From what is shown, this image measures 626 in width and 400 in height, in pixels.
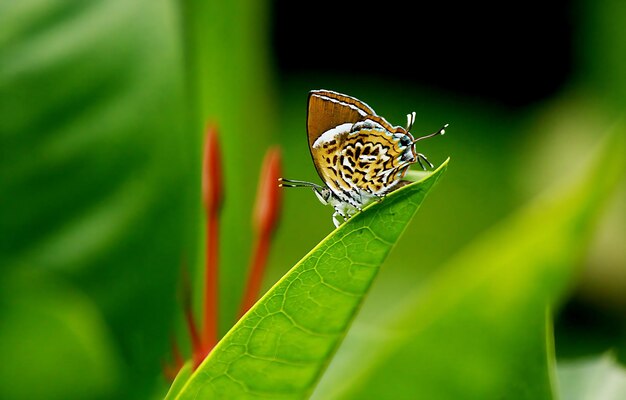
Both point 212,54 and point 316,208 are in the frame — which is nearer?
point 212,54

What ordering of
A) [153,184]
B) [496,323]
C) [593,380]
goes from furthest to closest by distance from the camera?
[153,184], [593,380], [496,323]

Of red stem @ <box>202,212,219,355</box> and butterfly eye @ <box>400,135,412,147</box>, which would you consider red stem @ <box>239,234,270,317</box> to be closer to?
red stem @ <box>202,212,219,355</box>

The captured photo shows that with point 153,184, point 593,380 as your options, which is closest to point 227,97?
point 153,184

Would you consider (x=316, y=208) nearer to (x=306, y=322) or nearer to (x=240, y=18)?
(x=240, y=18)

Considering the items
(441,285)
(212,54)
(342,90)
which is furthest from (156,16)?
(342,90)

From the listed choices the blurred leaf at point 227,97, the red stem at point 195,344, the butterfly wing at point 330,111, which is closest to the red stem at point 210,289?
the red stem at point 195,344

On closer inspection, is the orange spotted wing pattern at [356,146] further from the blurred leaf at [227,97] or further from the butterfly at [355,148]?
the blurred leaf at [227,97]

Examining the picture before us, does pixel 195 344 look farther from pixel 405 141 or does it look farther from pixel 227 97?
pixel 227 97
